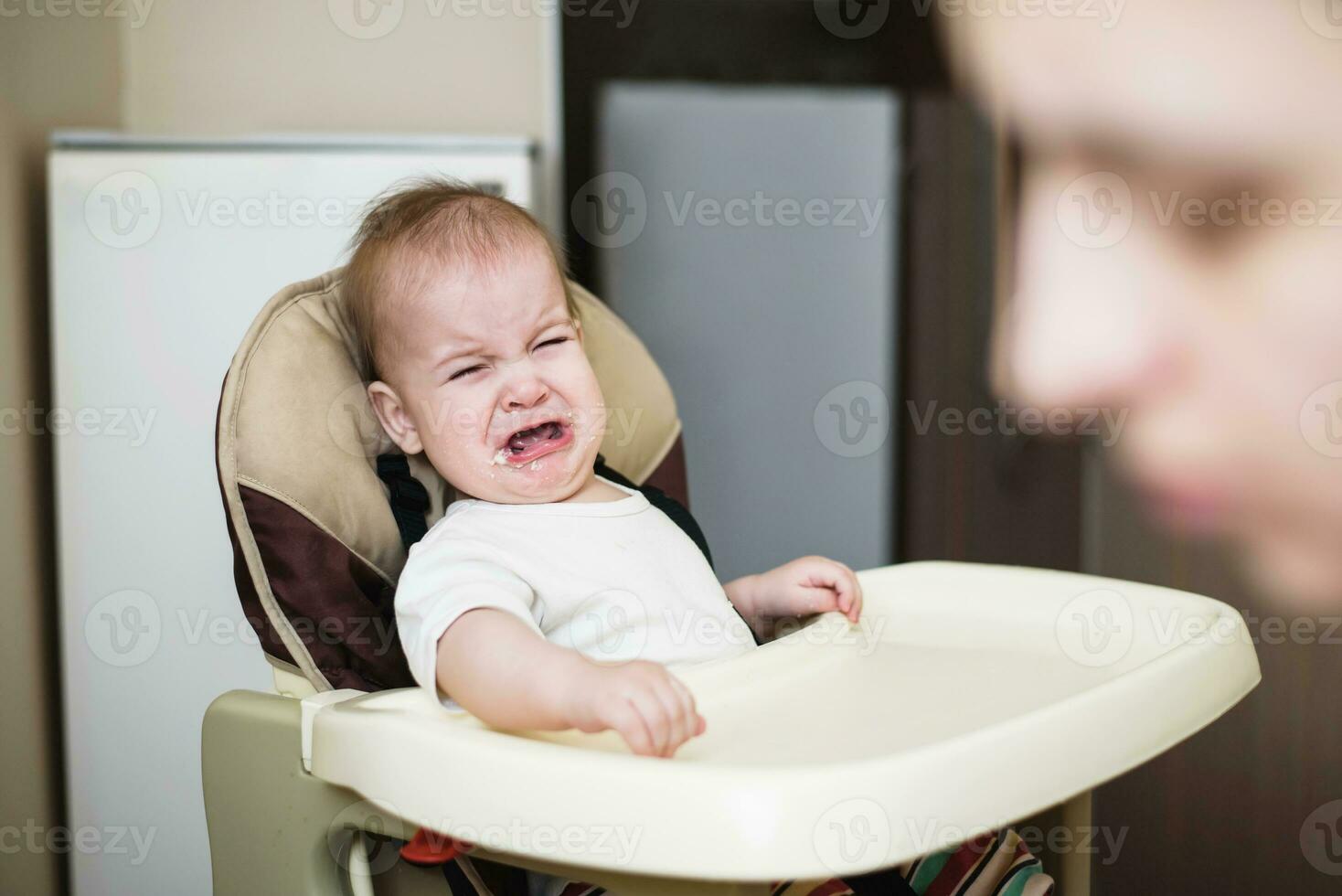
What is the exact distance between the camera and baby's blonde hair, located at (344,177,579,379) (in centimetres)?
94

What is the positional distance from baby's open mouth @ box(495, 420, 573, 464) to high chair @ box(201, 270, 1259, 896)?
0.09 m

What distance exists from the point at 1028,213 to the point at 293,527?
1442 mm

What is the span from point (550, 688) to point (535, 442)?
0.32 metres

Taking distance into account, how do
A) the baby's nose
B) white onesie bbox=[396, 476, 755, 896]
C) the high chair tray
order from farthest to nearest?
the baby's nose, white onesie bbox=[396, 476, 755, 896], the high chair tray

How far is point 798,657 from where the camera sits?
87cm

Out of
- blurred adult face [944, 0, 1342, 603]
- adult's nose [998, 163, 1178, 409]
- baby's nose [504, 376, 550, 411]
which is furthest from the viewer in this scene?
adult's nose [998, 163, 1178, 409]

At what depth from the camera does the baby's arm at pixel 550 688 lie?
64cm

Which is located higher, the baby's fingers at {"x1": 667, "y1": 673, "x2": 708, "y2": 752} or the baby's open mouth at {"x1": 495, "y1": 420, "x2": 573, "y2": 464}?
the baby's open mouth at {"x1": 495, "y1": 420, "x2": 573, "y2": 464}

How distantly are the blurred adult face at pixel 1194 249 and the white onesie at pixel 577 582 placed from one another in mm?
1003

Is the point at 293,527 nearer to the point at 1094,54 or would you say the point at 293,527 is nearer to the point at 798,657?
the point at 798,657

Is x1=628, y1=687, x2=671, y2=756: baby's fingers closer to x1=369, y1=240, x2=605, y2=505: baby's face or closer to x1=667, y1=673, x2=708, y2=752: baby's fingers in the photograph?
x1=667, y1=673, x2=708, y2=752: baby's fingers

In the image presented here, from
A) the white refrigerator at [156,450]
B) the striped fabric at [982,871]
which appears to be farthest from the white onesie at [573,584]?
the white refrigerator at [156,450]

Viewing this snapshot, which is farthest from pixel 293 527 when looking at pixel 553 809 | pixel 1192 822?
pixel 1192 822

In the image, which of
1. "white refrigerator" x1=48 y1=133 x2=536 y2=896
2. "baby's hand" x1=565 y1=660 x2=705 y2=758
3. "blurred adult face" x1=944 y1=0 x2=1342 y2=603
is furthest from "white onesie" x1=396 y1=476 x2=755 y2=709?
"blurred adult face" x1=944 y1=0 x2=1342 y2=603
